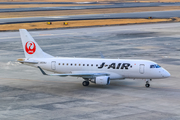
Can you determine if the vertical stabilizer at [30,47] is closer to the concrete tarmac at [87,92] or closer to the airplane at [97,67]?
the airplane at [97,67]

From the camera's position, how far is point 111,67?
48.0m

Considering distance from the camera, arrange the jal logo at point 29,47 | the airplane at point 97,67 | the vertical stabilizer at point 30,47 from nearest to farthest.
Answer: the airplane at point 97,67
the vertical stabilizer at point 30,47
the jal logo at point 29,47

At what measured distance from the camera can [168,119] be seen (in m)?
33.4

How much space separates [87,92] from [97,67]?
493cm

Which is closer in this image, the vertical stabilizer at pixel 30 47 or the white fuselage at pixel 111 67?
the white fuselage at pixel 111 67

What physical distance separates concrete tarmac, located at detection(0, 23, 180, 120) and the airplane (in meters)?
1.58

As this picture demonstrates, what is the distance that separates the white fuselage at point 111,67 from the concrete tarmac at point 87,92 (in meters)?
1.84

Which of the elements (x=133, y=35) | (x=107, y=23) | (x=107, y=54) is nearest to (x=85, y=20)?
(x=107, y=23)

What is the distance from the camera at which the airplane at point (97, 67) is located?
4719 centimetres

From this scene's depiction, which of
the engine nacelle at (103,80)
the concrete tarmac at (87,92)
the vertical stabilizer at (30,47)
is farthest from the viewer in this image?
the vertical stabilizer at (30,47)

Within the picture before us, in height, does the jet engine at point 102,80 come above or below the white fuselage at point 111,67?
below

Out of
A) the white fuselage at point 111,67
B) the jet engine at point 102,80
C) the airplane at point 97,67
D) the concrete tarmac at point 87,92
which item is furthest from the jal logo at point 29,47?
the jet engine at point 102,80

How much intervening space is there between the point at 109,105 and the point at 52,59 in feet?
49.7

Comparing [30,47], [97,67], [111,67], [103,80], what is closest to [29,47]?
[30,47]
